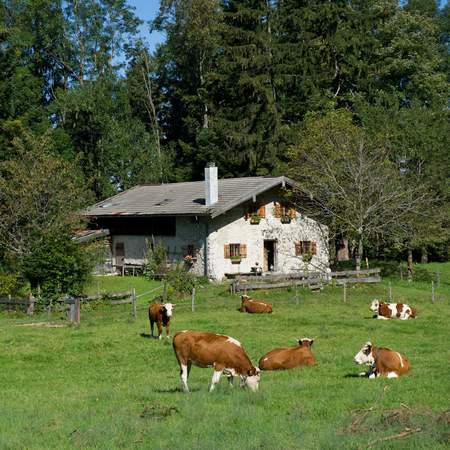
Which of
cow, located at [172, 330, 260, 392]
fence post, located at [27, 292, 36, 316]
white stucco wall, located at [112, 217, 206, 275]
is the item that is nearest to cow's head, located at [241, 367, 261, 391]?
cow, located at [172, 330, 260, 392]

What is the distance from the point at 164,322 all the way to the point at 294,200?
80.9 ft

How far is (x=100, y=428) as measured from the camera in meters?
11.7

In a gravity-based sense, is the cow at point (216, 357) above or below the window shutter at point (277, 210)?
below

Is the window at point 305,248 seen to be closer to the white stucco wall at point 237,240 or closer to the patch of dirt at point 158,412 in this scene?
the white stucco wall at point 237,240

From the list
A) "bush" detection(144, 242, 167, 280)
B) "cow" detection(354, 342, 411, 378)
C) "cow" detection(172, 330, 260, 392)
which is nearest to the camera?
"cow" detection(172, 330, 260, 392)

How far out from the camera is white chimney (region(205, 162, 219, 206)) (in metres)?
43.9

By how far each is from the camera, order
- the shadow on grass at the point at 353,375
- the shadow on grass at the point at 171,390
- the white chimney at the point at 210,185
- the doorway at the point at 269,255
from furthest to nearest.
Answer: the doorway at the point at 269,255, the white chimney at the point at 210,185, the shadow on grass at the point at 353,375, the shadow on grass at the point at 171,390

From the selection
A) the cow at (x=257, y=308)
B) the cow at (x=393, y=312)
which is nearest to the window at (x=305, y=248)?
the cow at (x=257, y=308)

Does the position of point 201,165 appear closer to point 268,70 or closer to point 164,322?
point 268,70

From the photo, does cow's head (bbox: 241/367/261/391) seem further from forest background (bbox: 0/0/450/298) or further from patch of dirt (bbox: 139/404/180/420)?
forest background (bbox: 0/0/450/298)

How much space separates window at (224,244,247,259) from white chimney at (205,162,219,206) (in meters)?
2.75

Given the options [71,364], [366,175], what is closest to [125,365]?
[71,364]

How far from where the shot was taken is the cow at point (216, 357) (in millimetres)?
14539

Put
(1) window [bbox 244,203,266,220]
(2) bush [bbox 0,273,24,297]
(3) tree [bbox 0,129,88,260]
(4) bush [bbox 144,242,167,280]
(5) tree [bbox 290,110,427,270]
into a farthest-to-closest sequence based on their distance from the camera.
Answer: (1) window [bbox 244,203,266,220], (4) bush [bbox 144,242,167,280], (5) tree [bbox 290,110,427,270], (3) tree [bbox 0,129,88,260], (2) bush [bbox 0,273,24,297]
